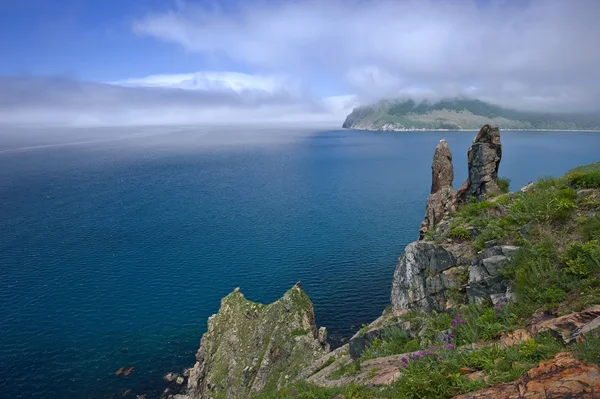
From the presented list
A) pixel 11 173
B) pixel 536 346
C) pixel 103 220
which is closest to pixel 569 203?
pixel 536 346

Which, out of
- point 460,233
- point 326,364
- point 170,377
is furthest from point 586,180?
point 170,377

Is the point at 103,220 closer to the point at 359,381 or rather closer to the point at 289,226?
the point at 289,226

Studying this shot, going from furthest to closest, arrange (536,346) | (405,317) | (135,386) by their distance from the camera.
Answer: (135,386)
(405,317)
(536,346)

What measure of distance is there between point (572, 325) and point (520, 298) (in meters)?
3.50

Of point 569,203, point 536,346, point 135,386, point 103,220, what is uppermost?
point 569,203

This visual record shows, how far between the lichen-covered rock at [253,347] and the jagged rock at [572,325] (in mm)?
27923

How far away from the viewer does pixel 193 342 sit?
56.8m

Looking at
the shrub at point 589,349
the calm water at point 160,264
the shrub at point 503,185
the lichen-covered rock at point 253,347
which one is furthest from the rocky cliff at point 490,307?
the calm water at point 160,264

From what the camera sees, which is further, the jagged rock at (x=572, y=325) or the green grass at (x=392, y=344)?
the green grass at (x=392, y=344)

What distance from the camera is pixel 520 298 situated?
14.9 metres

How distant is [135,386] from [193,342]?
10.3 metres

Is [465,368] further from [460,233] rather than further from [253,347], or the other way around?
[253,347]

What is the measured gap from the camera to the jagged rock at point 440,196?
32.7 meters

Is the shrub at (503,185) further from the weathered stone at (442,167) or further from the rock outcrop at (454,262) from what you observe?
the weathered stone at (442,167)
